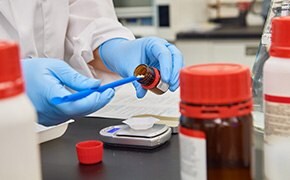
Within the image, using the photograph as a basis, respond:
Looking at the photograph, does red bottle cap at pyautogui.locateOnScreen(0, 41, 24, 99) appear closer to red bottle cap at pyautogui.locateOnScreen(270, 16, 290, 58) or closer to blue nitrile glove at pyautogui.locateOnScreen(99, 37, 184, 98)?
red bottle cap at pyautogui.locateOnScreen(270, 16, 290, 58)

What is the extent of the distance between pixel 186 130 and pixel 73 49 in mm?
836

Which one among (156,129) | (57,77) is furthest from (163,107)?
(57,77)

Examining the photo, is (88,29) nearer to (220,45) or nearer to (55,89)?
(55,89)

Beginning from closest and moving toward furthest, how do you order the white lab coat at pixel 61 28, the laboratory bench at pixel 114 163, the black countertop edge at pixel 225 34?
the laboratory bench at pixel 114 163
the white lab coat at pixel 61 28
the black countertop edge at pixel 225 34

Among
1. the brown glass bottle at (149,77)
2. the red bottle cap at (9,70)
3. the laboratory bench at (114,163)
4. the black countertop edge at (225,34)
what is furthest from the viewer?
the black countertop edge at (225,34)

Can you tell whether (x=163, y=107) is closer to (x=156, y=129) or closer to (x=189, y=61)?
(x=156, y=129)

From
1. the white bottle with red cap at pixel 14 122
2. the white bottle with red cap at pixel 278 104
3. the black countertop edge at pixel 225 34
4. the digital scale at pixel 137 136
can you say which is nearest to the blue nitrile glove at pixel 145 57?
the digital scale at pixel 137 136

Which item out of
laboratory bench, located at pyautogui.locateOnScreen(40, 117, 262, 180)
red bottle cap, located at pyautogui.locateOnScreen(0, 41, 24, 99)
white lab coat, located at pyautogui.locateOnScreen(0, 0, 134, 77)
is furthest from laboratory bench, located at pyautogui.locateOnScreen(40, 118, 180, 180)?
white lab coat, located at pyautogui.locateOnScreen(0, 0, 134, 77)

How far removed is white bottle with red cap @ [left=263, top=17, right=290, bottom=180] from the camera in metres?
0.52

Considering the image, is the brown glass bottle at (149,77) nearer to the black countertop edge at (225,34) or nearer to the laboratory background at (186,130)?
the laboratory background at (186,130)

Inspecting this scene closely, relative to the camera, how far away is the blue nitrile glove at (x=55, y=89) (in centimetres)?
68

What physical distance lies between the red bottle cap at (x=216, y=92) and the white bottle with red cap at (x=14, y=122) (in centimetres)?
14

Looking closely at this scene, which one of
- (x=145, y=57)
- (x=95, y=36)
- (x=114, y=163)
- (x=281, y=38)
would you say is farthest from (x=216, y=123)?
(x=95, y=36)

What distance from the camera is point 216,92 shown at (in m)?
0.43
